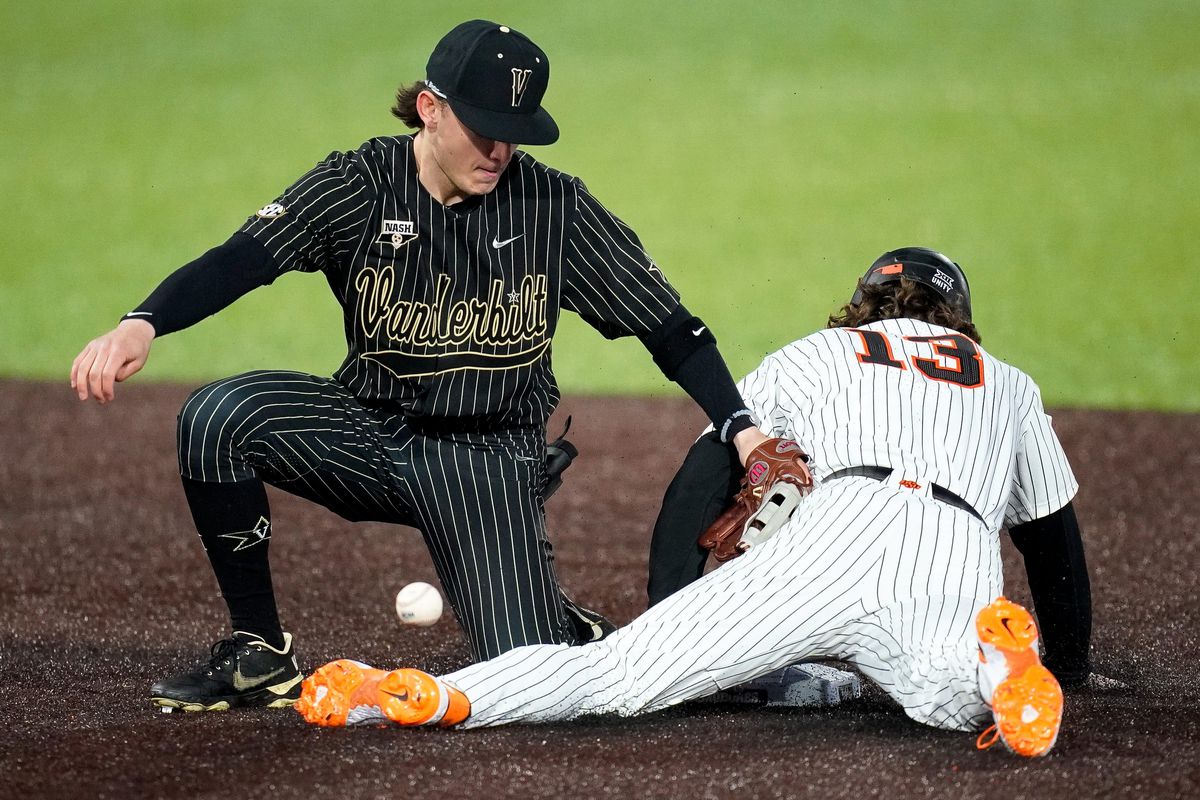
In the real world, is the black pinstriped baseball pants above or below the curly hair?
below

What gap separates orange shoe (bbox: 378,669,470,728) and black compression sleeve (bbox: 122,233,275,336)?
88cm

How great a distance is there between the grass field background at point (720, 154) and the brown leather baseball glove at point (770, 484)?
5.83 meters

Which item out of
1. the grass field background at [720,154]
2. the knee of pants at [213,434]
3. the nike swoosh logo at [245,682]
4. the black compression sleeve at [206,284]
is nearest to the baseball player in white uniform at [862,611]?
the nike swoosh logo at [245,682]

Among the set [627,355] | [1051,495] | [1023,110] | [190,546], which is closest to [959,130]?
[1023,110]

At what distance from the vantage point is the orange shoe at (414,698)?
280 cm

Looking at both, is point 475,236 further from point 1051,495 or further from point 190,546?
point 190,546

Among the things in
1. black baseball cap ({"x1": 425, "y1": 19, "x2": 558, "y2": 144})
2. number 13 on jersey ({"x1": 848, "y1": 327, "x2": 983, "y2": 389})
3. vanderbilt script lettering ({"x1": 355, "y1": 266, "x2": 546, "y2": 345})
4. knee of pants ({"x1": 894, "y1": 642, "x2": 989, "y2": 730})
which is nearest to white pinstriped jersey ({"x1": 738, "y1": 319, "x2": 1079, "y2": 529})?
number 13 on jersey ({"x1": 848, "y1": 327, "x2": 983, "y2": 389})

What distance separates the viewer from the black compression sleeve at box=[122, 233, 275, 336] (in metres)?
3.16

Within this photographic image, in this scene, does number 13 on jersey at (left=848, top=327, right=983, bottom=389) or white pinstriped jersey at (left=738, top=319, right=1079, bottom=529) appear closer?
white pinstriped jersey at (left=738, top=319, right=1079, bottom=529)

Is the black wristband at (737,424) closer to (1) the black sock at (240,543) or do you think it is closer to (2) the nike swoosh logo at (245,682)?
(1) the black sock at (240,543)

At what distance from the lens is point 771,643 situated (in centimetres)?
296

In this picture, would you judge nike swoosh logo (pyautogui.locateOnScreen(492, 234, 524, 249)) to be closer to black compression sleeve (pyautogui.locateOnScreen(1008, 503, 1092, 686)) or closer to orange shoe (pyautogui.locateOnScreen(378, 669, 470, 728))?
orange shoe (pyautogui.locateOnScreen(378, 669, 470, 728))

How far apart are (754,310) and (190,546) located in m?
6.34

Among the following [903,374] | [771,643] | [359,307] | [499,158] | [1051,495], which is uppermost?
[499,158]
